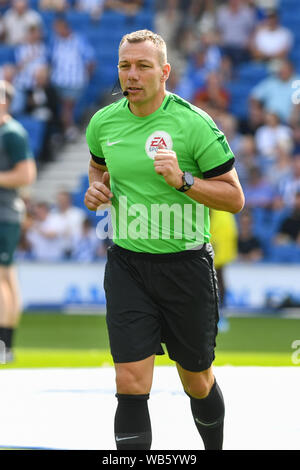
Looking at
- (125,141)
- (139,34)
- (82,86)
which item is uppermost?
(82,86)

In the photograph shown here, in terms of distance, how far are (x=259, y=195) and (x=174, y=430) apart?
33.4ft

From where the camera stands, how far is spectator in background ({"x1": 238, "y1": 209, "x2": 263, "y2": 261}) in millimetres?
15164

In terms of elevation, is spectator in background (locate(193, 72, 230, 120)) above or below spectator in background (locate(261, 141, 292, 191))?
above

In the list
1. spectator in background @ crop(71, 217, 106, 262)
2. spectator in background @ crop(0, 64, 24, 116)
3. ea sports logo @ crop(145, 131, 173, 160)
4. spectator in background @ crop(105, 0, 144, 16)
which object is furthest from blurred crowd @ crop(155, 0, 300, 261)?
ea sports logo @ crop(145, 131, 173, 160)

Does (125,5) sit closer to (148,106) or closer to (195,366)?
(148,106)

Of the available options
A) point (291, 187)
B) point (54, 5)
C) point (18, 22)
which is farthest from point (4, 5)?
point (291, 187)

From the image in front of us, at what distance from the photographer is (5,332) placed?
9461 millimetres

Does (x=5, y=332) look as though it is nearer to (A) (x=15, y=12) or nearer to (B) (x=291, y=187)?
(B) (x=291, y=187)

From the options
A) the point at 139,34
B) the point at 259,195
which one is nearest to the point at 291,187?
the point at 259,195

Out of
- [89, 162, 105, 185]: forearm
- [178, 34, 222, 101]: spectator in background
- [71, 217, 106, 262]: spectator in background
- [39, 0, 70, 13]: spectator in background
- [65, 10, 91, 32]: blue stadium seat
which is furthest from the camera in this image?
[39, 0, 70, 13]: spectator in background

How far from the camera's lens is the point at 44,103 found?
736 inches

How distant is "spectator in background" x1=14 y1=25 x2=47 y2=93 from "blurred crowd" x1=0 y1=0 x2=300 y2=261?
3 centimetres

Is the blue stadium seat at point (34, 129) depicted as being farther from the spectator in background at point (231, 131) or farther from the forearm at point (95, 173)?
the forearm at point (95, 173)

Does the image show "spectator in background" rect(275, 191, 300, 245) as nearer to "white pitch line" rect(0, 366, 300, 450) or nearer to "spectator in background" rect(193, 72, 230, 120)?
"spectator in background" rect(193, 72, 230, 120)
